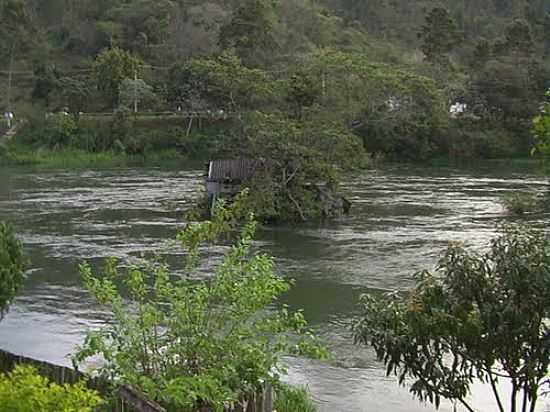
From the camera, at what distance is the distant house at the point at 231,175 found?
23.7 m

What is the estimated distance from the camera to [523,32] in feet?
172

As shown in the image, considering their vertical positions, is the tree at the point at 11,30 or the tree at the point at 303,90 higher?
the tree at the point at 11,30

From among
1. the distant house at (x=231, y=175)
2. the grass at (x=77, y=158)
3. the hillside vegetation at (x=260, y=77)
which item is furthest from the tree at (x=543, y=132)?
the grass at (x=77, y=158)

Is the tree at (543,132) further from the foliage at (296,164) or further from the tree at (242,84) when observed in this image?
the tree at (242,84)

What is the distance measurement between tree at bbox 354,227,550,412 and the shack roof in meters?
16.7

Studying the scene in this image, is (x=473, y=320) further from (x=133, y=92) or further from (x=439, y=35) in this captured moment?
(x=439, y=35)

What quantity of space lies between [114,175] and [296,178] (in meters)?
14.9

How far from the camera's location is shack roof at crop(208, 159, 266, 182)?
2378 centimetres

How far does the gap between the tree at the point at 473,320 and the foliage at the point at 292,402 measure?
1779mm

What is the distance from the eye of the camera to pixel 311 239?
2150 centimetres

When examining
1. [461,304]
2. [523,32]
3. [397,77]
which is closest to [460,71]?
[523,32]

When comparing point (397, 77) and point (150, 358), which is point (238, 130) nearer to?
point (397, 77)

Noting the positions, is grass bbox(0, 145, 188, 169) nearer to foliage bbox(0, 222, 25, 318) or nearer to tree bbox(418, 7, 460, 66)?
tree bbox(418, 7, 460, 66)

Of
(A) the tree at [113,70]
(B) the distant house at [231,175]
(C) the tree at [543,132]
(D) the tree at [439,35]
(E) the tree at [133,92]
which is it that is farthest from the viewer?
(D) the tree at [439,35]
